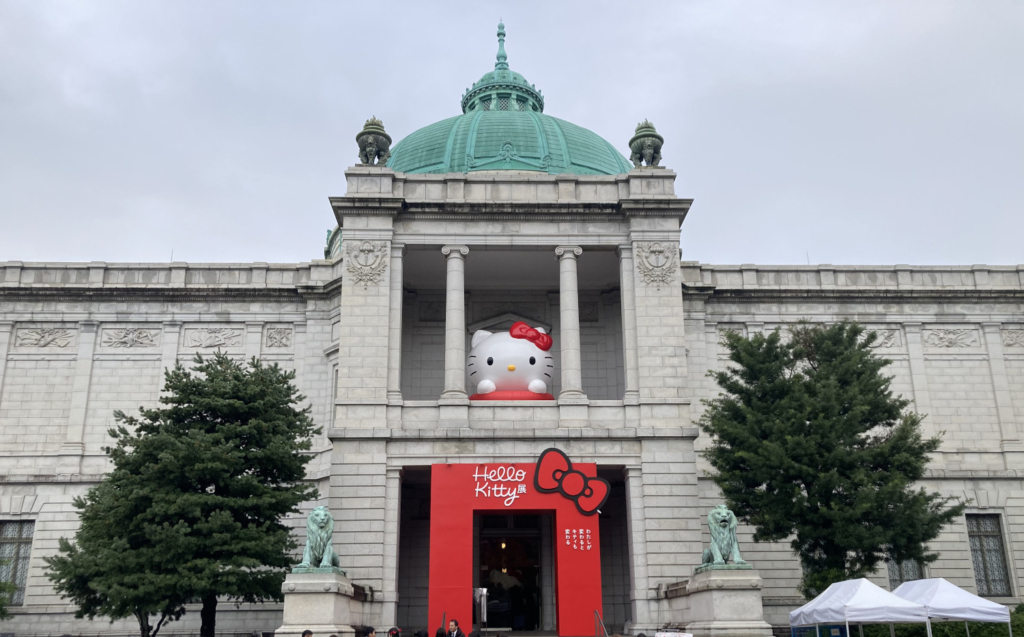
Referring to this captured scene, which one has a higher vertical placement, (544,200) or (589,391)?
(544,200)

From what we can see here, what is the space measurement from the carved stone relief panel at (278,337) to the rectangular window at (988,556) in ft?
76.5

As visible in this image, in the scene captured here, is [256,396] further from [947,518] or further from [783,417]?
[947,518]

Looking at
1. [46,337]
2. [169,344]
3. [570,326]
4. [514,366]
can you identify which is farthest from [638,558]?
[46,337]

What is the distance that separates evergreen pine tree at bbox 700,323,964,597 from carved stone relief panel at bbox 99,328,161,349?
18569 mm

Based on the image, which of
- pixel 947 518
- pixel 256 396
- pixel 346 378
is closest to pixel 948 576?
pixel 947 518

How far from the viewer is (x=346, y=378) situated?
23.9 meters

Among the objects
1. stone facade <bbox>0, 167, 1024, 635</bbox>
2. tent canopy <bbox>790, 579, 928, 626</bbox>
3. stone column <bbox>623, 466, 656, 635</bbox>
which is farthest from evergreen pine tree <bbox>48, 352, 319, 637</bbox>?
tent canopy <bbox>790, 579, 928, 626</bbox>

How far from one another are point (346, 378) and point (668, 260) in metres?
9.70

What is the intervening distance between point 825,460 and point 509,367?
8.54m

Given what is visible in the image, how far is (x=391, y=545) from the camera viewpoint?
22.6 m

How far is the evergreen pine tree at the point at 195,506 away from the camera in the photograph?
20109mm

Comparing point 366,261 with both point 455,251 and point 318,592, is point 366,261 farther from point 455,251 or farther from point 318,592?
point 318,592

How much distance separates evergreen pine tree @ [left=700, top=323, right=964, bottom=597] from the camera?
21625 millimetres

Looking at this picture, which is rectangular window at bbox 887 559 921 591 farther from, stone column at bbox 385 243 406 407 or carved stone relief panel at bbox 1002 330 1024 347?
stone column at bbox 385 243 406 407
